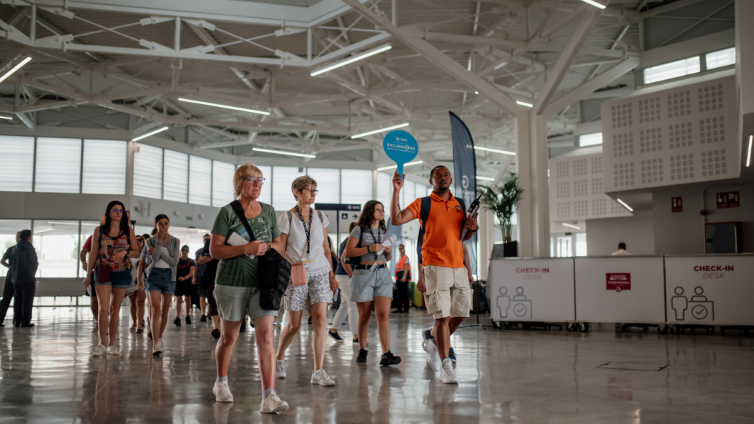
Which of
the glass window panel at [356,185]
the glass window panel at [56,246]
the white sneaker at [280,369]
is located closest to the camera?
the white sneaker at [280,369]

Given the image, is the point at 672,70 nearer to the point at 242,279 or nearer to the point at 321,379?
the point at 321,379

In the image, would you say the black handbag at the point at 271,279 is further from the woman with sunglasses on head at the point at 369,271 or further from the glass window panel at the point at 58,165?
the glass window panel at the point at 58,165

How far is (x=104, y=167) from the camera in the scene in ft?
74.2

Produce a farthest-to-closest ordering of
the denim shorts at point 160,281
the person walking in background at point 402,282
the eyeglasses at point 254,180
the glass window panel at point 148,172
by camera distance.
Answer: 1. the glass window panel at point 148,172
2. the person walking in background at point 402,282
3. the denim shorts at point 160,281
4. the eyeglasses at point 254,180

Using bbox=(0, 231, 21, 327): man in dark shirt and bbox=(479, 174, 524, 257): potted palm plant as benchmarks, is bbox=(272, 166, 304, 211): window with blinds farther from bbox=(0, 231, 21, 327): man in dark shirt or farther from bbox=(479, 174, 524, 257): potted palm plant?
bbox=(479, 174, 524, 257): potted palm plant

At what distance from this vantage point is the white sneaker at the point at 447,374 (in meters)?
4.68

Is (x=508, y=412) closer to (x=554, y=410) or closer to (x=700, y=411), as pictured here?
(x=554, y=410)

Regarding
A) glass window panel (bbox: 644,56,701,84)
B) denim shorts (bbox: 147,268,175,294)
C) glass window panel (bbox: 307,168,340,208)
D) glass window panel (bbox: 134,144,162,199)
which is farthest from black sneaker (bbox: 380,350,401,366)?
glass window panel (bbox: 307,168,340,208)

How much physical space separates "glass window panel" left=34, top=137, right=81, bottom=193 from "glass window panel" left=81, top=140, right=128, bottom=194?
0.30 metres

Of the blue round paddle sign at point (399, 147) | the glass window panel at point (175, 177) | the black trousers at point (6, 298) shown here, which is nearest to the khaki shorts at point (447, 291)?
the blue round paddle sign at point (399, 147)

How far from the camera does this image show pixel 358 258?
6203mm

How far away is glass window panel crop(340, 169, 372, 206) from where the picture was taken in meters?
29.2

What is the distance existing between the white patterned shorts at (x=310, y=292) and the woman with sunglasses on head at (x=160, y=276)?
2545 millimetres

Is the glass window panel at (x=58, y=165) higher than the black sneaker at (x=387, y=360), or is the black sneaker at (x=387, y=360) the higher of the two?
the glass window panel at (x=58, y=165)
